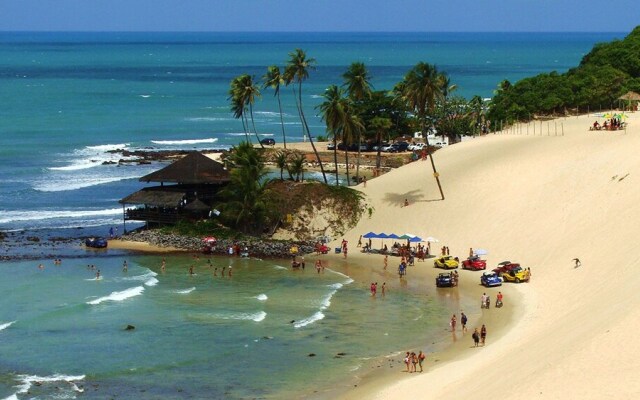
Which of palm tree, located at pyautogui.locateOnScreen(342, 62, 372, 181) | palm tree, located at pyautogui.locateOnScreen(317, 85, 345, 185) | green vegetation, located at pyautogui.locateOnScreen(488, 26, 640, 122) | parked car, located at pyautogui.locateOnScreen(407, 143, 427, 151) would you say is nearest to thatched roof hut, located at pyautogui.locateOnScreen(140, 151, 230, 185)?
palm tree, located at pyautogui.locateOnScreen(317, 85, 345, 185)

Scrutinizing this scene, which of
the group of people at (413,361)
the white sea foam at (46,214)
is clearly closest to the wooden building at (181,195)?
the white sea foam at (46,214)

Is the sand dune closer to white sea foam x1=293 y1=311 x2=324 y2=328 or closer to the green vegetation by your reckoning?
the green vegetation

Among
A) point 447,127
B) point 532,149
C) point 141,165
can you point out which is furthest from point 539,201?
point 141,165

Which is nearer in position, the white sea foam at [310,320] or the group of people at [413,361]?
the group of people at [413,361]

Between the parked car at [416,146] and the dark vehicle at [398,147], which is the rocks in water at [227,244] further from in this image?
the dark vehicle at [398,147]

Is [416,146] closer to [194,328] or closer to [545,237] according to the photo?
[545,237]

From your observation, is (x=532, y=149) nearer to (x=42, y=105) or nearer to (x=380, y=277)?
(x=380, y=277)

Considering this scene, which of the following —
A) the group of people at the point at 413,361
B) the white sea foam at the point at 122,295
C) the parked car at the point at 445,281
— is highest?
the parked car at the point at 445,281
